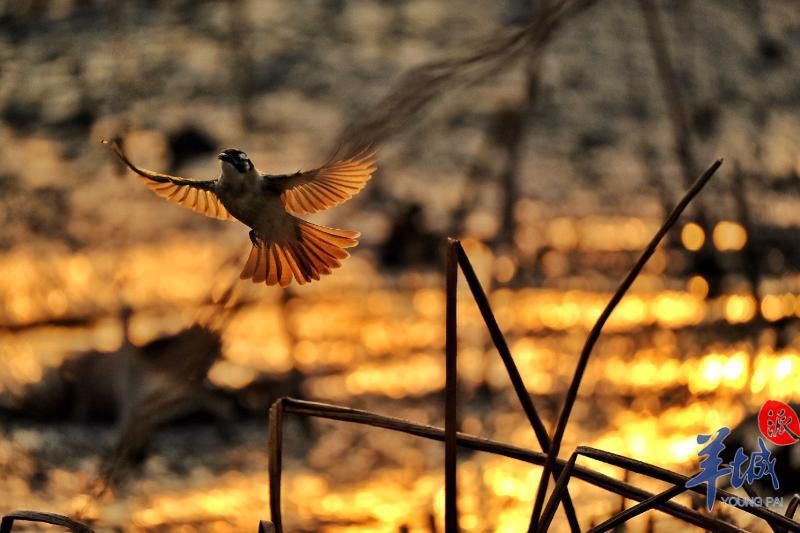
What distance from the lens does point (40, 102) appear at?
5.40ft

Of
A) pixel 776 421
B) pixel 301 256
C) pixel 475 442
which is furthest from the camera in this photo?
pixel 776 421

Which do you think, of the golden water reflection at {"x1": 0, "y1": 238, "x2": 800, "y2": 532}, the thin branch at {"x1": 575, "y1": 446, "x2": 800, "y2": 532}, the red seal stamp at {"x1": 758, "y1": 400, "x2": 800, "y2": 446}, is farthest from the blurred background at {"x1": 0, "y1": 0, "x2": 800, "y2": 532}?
the thin branch at {"x1": 575, "y1": 446, "x2": 800, "y2": 532}

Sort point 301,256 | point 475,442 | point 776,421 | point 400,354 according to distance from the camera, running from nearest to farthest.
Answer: point 301,256, point 475,442, point 776,421, point 400,354

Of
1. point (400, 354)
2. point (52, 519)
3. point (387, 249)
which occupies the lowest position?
point (52, 519)

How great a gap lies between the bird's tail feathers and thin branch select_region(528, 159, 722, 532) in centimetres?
13

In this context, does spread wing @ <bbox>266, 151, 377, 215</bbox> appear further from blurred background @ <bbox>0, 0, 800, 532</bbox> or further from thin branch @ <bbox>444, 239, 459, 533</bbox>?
blurred background @ <bbox>0, 0, 800, 532</bbox>

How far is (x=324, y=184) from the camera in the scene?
1.00 ft

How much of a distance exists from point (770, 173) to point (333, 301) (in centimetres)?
82

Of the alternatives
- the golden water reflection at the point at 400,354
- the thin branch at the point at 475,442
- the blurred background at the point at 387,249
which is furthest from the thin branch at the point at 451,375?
the golden water reflection at the point at 400,354

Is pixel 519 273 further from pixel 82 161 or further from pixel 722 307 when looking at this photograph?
pixel 82 161

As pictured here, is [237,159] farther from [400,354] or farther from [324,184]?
[400,354]

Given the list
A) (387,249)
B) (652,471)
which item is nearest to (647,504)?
(652,471)

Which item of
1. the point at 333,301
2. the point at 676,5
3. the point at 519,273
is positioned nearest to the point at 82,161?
the point at 333,301

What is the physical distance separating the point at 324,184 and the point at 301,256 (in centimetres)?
4
